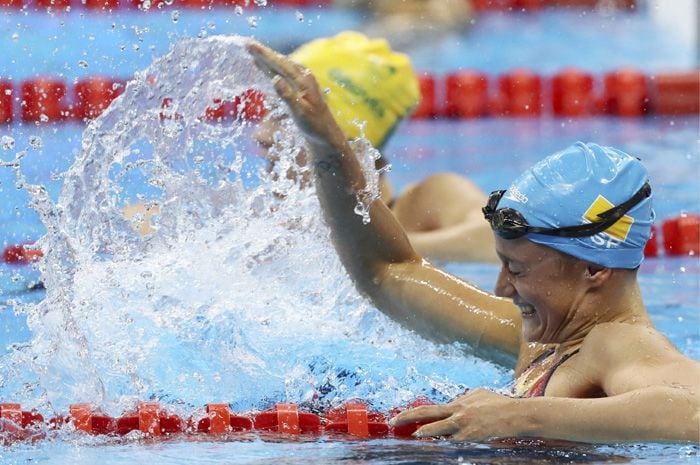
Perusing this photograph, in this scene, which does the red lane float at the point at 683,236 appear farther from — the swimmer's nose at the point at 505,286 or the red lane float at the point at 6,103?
the red lane float at the point at 6,103

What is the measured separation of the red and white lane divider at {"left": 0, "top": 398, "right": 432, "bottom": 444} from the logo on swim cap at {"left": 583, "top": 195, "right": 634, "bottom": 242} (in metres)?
0.55

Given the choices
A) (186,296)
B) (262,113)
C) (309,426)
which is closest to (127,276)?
(186,296)

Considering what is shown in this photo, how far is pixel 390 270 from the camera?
290 centimetres

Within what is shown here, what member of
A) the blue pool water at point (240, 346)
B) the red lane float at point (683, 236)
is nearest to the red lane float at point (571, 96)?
the red lane float at point (683, 236)

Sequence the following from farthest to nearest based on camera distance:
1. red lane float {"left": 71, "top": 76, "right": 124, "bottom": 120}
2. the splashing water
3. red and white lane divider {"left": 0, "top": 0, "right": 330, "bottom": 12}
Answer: red and white lane divider {"left": 0, "top": 0, "right": 330, "bottom": 12}, red lane float {"left": 71, "top": 76, "right": 124, "bottom": 120}, the splashing water

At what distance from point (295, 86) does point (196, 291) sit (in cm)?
70

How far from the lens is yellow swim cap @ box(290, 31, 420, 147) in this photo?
12.1 ft

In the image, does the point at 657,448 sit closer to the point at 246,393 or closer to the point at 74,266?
the point at 246,393

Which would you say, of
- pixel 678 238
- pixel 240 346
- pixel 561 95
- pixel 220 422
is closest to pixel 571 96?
pixel 561 95

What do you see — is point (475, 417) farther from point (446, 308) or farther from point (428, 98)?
point (428, 98)

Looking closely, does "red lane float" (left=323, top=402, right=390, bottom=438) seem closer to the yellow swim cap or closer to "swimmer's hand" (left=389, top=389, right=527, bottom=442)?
"swimmer's hand" (left=389, top=389, right=527, bottom=442)

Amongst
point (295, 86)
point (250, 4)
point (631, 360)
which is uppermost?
point (250, 4)

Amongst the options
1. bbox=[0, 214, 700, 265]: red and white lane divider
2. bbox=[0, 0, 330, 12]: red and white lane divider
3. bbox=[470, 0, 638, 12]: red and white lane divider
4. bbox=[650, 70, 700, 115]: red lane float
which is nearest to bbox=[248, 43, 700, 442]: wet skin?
bbox=[0, 214, 700, 265]: red and white lane divider

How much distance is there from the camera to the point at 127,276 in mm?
2980
